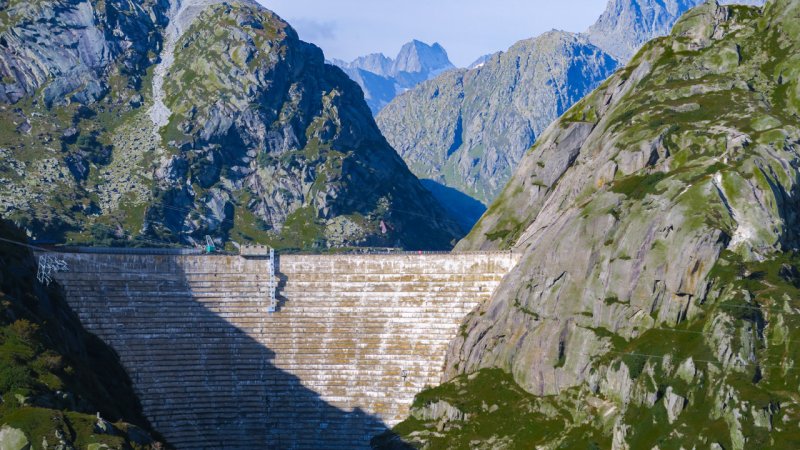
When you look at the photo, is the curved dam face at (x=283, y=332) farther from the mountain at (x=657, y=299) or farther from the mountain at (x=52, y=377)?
the mountain at (x=52, y=377)

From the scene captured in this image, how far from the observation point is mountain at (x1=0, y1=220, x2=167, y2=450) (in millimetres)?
117000

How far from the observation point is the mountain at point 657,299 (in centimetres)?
13762

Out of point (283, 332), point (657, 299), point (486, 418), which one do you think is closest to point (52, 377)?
point (283, 332)

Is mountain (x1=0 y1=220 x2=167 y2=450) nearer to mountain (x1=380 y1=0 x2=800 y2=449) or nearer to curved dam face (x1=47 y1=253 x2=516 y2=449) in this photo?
curved dam face (x1=47 y1=253 x2=516 y2=449)

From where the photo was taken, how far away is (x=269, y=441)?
171 metres

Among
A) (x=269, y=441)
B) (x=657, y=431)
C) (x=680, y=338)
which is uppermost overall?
(x=680, y=338)

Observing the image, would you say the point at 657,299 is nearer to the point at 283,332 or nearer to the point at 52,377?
the point at 283,332

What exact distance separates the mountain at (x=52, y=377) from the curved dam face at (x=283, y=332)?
7176 mm

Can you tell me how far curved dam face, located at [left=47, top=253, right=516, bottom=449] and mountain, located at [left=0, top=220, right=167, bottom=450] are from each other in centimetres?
718

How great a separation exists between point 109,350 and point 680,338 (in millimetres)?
93694

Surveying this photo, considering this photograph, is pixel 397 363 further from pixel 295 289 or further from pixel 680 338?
pixel 680 338

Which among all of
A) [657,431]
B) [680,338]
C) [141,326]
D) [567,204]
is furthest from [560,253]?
[141,326]

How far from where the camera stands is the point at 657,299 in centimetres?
15300

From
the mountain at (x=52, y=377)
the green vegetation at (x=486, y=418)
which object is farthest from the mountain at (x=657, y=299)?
the mountain at (x=52, y=377)
